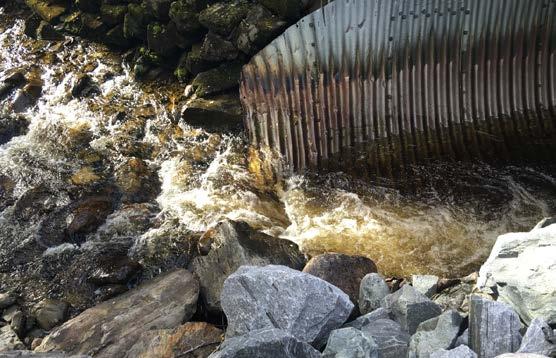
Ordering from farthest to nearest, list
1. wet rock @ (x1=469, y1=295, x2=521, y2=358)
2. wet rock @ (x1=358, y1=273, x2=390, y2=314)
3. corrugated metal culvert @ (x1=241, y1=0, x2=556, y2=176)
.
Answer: corrugated metal culvert @ (x1=241, y1=0, x2=556, y2=176)
wet rock @ (x1=358, y1=273, x2=390, y2=314)
wet rock @ (x1=469, y1=295, x2=521, y2=358)

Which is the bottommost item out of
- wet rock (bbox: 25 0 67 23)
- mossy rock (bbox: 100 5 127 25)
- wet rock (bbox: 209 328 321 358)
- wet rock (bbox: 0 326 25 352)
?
wet rock (bbox: 0 326 25 352)

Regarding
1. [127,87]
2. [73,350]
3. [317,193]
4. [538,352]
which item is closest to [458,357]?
[538,352]

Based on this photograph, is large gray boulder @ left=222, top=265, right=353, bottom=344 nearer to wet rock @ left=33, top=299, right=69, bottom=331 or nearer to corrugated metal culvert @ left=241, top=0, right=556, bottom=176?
wet rock @ left=33, top=299, right=69, bottom=331

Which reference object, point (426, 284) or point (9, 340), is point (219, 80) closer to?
point (9, 340)

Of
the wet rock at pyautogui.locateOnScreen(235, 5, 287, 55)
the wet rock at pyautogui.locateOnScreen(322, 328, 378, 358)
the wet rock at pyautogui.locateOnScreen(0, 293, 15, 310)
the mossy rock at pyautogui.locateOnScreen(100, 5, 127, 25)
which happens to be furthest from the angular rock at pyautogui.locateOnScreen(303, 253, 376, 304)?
the mossy rock at pyautogui.locateOnScreen(100, 5, 127, 25)

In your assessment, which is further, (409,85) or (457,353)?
(409,85)

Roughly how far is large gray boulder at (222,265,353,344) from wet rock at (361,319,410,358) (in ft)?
0.86

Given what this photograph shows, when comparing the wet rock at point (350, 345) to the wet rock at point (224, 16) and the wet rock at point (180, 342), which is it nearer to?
the wet rock at point (180, 342)

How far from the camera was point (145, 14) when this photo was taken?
32.3 feet

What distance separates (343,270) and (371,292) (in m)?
0.53

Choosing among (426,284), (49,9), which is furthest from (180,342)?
(49,9)

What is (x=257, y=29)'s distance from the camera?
8125 millimetres

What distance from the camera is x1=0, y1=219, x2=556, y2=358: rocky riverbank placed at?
3.73m

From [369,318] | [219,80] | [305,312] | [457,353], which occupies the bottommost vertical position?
[369,318]
